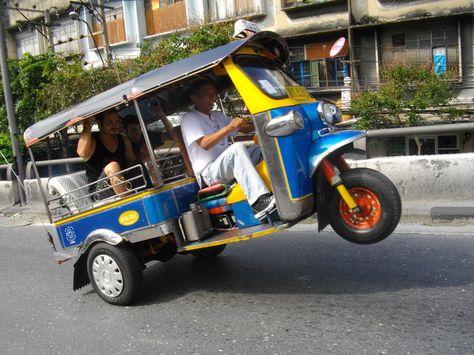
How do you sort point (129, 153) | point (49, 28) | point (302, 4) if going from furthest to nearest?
point (49, 28) → point (302, 4) → point (129, 153)

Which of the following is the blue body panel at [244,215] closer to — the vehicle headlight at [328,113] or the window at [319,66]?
the vehicle headlight at [328,113]

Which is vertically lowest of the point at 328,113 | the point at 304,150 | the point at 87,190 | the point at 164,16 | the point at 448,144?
the point at 448,144

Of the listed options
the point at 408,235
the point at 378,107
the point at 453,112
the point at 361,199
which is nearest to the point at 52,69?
the point at 378,107

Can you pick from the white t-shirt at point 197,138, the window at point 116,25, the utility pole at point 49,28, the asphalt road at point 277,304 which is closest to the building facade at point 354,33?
the window at point 116,25

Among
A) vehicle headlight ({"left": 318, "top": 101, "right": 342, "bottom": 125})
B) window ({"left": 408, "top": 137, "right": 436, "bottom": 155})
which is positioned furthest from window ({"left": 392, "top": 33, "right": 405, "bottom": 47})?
vehicle headlight ({"left": 318, "top": 101, "right": 342, "bottom": 125})

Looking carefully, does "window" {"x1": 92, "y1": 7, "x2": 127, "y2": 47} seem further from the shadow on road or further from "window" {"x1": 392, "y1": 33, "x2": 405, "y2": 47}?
the shadow on road

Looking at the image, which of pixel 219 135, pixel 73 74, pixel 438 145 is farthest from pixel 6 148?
pixel 438 145

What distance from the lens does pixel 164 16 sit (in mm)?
22844

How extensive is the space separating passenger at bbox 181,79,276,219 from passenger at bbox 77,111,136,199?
0.73 meters

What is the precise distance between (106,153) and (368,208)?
2.56 metres

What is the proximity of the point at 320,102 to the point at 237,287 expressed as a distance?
193 centimetres

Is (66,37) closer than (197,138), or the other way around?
(197,138)

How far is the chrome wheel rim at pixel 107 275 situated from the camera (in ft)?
15.3

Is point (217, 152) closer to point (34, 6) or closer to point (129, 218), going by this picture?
point (129, 218)
